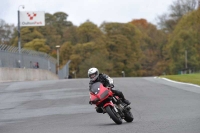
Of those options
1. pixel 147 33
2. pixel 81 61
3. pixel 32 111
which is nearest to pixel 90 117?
pixel 32 111

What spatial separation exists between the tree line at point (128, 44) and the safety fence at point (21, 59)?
35207mm

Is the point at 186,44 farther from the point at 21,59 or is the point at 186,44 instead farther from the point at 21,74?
the point at 21,74

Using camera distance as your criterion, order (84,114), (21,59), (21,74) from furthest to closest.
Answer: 1. (21,59)
2. (21,74)
3. (84,114)

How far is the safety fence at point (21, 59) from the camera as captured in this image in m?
40.1

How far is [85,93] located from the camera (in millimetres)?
25406

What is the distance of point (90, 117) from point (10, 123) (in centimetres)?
230

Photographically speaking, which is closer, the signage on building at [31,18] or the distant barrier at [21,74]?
the distant barrier at [21,74]

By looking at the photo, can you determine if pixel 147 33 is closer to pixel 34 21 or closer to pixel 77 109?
pixel 34 21

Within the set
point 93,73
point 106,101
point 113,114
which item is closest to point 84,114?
point 106,101

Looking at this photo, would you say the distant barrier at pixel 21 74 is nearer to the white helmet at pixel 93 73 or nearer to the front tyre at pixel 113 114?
the white helmet at pixel 93 73

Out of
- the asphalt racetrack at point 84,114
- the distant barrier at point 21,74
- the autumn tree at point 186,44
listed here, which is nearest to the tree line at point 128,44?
the autumn tree at point 186,44

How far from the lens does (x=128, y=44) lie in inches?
3937

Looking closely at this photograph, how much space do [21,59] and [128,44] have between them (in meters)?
55.5

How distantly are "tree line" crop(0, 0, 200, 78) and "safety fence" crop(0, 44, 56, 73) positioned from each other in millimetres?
35207
